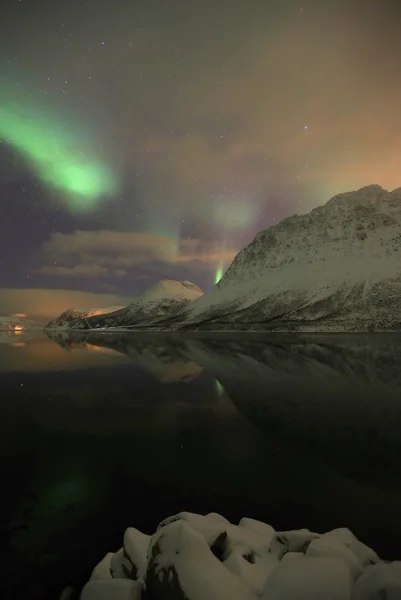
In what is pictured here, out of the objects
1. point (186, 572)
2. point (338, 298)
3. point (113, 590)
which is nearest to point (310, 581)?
point (186, 572)

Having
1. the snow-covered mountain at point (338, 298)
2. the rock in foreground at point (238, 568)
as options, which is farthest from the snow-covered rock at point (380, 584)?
the snow-covered mountain at point (338, 298)

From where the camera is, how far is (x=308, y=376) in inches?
891

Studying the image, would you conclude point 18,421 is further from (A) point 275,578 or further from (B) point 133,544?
(A) point 275,578

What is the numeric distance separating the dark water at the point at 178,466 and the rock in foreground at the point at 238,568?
0.86 m

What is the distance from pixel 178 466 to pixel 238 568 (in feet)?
14.8

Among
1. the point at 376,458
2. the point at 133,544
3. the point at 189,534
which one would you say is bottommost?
the point at 376,458

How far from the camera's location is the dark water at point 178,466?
19.4 feet

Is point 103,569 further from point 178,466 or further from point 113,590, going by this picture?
point 178,466

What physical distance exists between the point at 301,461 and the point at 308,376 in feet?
46.7

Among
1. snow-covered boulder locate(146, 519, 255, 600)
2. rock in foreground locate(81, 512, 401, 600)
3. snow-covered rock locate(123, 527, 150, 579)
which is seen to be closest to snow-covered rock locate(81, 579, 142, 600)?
rock in foreground locate(81, 512, 401, 600)

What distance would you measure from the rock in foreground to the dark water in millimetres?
859

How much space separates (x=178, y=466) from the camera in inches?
348

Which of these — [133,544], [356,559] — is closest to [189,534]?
[133,544]

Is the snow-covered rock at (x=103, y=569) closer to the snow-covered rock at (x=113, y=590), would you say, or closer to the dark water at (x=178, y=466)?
the dark water at (x=178, y=466)
